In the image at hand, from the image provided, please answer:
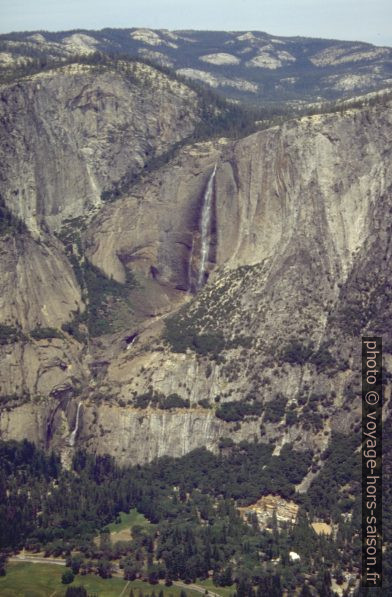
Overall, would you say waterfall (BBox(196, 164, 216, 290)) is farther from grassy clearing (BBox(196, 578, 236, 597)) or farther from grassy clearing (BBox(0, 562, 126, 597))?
grassy clearing (BBox(196, 578, 236, 597))

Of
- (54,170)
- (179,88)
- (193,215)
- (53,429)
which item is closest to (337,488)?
(53,429)

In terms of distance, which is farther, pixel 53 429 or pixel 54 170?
pixel 54 170

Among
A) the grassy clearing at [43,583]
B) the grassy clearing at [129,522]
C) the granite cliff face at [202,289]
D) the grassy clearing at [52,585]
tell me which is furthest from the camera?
the granite cliff face at [202,289]

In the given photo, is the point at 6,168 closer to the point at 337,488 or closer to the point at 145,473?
the point at 145,473

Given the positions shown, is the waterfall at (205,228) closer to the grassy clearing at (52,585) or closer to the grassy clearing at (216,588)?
the grassy clearing at (52,585)

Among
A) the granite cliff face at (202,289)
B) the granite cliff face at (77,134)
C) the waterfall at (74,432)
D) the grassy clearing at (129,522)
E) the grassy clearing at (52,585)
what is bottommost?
the grassy clearing at (52,585)

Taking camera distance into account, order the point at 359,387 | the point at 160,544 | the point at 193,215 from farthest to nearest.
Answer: the point at 193,215
the point at 359,387
the point at 160,544

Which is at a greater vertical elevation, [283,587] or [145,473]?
[145,473]

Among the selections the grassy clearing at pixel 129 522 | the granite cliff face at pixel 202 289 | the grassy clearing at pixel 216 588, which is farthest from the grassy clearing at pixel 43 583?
the granite cliff face at pixel 202 289
